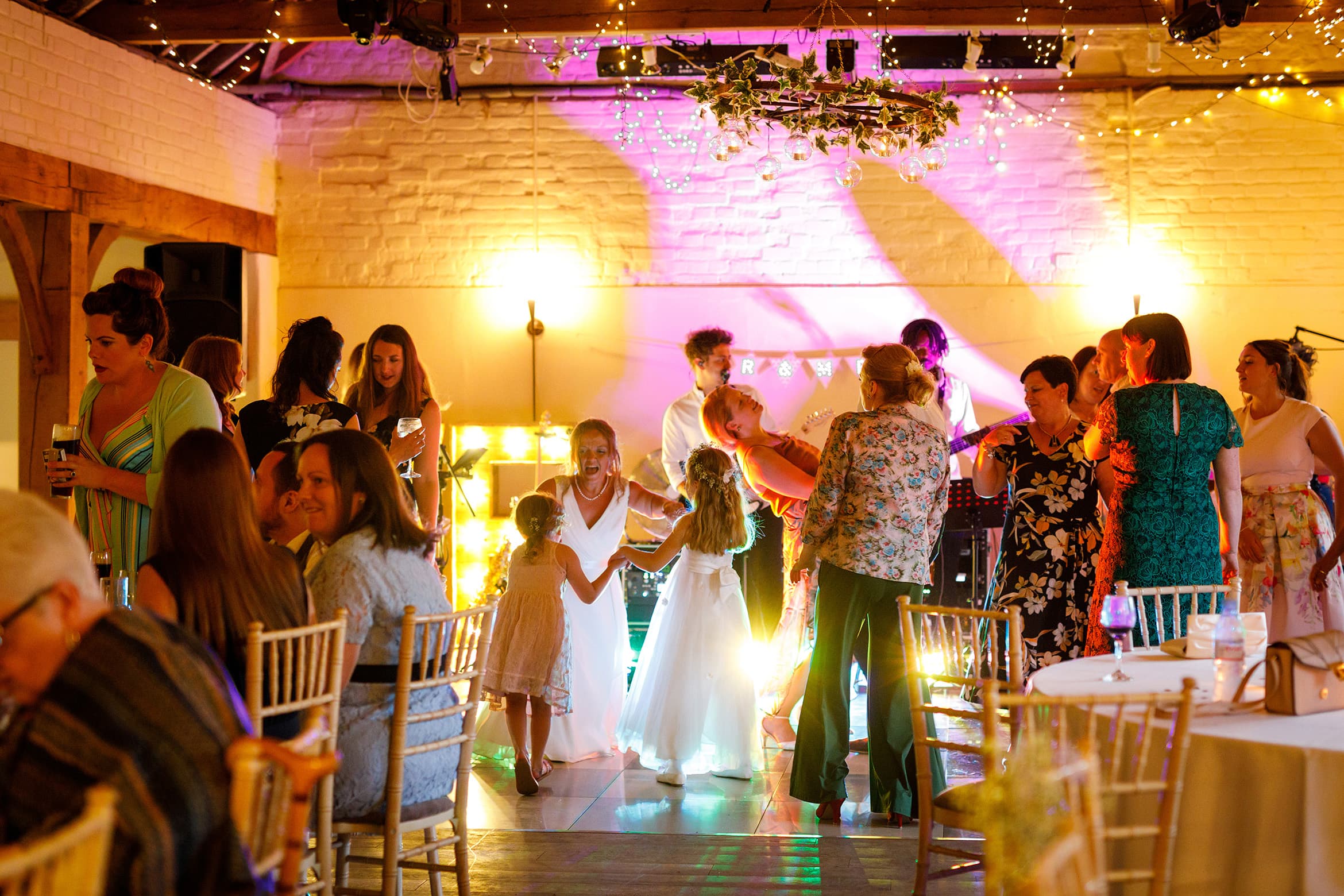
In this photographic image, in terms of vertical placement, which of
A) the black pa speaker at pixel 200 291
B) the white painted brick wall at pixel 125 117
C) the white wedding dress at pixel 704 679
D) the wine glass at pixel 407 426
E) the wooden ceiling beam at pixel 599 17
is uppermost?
the wooden ceiling beam at pixel 599 17

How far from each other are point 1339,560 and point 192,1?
631 cm

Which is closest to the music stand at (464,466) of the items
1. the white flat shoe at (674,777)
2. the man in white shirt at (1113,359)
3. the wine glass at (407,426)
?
the wine glass at (407,426)

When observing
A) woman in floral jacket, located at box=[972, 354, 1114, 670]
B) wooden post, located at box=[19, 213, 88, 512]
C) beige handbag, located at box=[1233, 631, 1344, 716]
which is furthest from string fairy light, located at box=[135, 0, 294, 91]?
beige handbag, located at box=[1233, 631, 1344, 716]

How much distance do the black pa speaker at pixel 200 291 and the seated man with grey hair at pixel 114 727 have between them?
639 cm

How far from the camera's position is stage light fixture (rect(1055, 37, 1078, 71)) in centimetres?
708

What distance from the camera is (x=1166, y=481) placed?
3.80 m

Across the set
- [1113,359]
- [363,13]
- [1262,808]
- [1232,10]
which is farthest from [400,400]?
[1232,10]

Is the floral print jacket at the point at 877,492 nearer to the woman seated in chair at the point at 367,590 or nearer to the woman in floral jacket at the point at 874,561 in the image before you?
the woman in floral jacket at the point at 874,561

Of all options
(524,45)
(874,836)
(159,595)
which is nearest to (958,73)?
(524,45)

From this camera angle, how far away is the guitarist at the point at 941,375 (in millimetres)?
5348

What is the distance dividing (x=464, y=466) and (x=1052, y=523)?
4.39 m

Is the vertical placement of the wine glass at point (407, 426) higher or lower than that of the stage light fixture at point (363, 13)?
lower

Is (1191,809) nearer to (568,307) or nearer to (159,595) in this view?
(159,595)

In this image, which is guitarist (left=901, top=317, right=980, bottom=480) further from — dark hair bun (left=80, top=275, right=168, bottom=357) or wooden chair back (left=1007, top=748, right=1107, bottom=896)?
wooden chair back (left=1007, top=748, right=1107, bottom=896)
